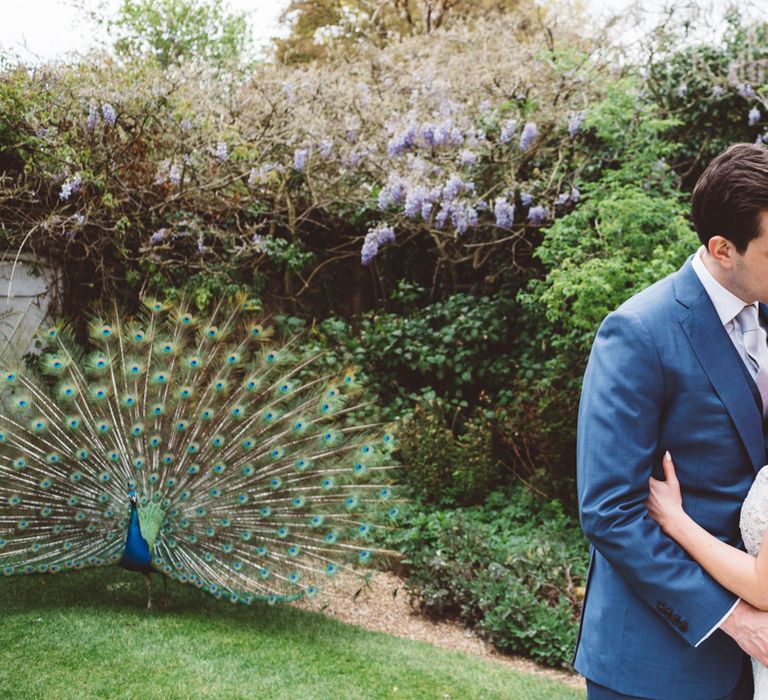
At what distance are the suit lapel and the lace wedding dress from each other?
2.6 inches

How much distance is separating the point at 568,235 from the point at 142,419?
3.67m

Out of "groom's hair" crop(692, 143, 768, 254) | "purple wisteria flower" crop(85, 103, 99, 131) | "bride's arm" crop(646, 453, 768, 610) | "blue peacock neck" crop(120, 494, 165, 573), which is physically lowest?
"blue peacock neck" crop(120, 494, 165, 573)

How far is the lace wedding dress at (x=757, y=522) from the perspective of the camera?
1.38 meters

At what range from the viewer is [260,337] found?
16.9 ft

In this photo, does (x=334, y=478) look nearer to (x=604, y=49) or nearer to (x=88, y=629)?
(x=88, y=629)

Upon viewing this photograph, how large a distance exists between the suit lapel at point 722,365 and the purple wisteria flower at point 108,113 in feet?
19.7

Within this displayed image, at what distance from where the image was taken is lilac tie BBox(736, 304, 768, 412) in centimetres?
151

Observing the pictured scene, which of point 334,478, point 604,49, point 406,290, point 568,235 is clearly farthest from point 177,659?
point 604,49

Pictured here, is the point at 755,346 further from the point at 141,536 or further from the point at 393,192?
the point at 393,192

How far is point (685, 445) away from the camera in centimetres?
147

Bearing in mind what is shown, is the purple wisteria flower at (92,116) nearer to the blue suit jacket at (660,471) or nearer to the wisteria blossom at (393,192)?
the wisteria blossom at (393,192)

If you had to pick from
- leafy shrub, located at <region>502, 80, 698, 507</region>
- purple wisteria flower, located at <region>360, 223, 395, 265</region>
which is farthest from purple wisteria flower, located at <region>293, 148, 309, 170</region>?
leafy shrub, located at <region>502, 80, 698, 507</region>

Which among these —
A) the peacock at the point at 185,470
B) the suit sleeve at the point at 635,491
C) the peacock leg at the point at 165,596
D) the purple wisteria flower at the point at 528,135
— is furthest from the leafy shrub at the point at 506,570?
the suit sleeve at the point at 635,491

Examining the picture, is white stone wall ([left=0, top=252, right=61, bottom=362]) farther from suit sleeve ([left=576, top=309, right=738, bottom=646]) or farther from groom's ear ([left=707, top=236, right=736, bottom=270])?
groom's ear ([left=707, top=236, right=736, bottom=270])
